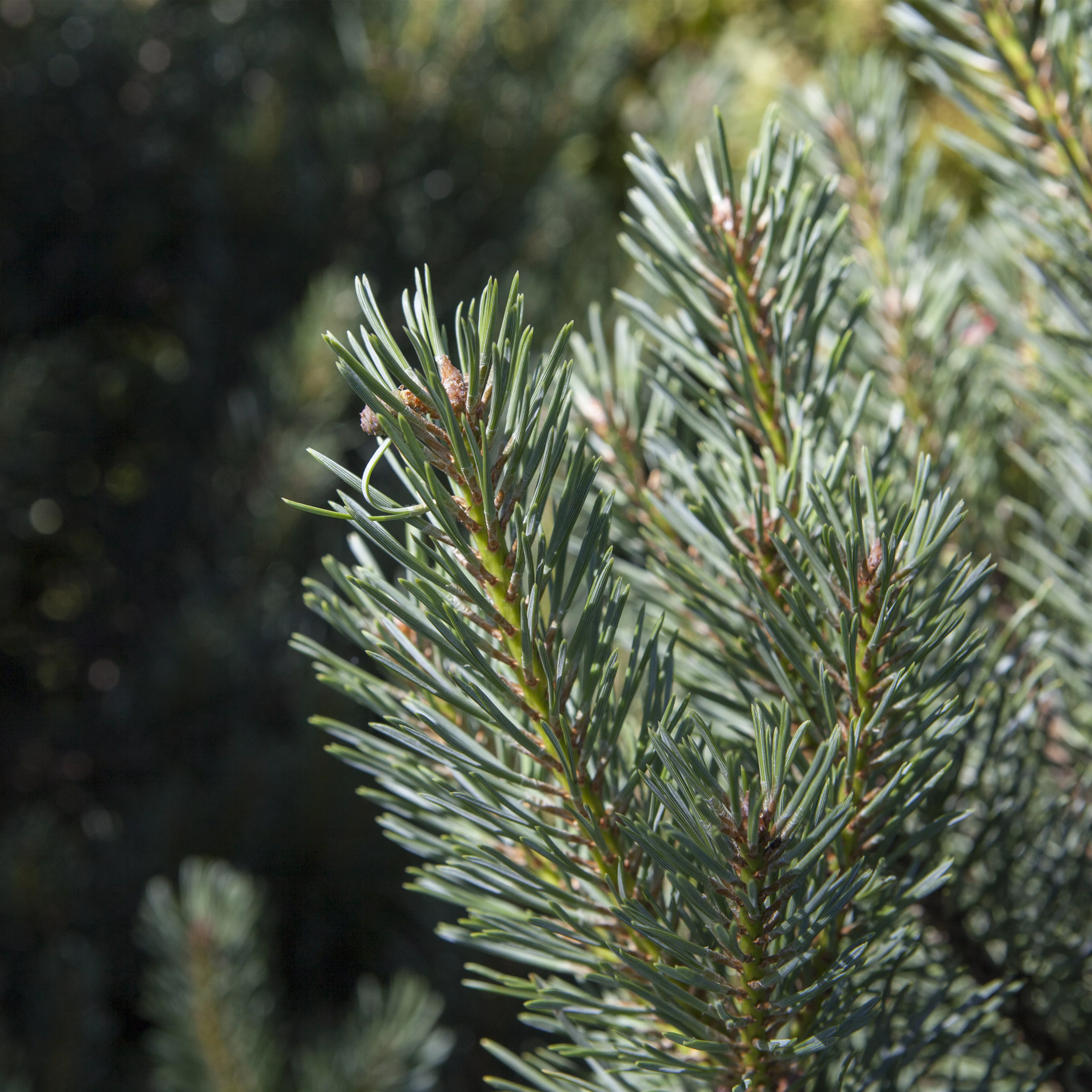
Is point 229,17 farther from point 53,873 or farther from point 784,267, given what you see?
point 784,267

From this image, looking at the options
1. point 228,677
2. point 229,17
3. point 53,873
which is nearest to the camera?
point 53,873

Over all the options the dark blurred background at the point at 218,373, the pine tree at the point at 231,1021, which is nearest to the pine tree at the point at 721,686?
the pine tree at the point at 231,1021

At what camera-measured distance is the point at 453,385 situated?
0.18 m

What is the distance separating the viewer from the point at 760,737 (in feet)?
0.55

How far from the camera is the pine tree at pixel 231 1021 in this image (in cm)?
54

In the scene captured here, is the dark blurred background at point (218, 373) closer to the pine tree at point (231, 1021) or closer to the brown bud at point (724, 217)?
the pine tree at point (231, 1021)

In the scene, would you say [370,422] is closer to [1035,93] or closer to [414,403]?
[414,403]

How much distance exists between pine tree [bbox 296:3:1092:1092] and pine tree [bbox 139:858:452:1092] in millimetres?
305

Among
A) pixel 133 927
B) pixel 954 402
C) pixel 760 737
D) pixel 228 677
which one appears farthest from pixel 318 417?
pixel 760 737

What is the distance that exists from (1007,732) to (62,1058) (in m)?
0.69

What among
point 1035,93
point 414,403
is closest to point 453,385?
point 414,403

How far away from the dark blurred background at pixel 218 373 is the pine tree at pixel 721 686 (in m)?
0.58

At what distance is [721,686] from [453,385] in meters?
0.12

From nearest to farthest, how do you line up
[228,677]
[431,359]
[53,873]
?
[431,359]
[53,873]
[228,677]
